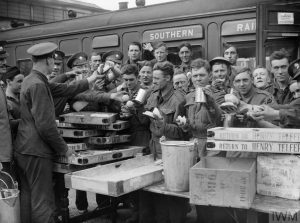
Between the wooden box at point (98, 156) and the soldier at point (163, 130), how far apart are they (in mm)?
229

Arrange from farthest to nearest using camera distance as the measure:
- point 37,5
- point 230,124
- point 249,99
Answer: point 37,5 → point 249,99 → point 230,124

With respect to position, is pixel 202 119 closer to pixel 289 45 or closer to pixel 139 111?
pixel 139 111

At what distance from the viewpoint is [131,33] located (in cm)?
799

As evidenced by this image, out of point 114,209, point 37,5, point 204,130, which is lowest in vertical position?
point 114,209

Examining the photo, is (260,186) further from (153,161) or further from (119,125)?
(119,125)

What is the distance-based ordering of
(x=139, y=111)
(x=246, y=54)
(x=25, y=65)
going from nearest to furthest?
(x=139, y=111) < (x=246, y=54) < (x=25, y=65)

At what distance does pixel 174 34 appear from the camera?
711cm

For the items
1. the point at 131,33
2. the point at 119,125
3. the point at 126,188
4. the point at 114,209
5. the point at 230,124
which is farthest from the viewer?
the point at 131,33

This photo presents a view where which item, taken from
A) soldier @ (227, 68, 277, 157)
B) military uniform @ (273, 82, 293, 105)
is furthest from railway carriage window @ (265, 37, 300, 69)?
soldier @ (227, 68, 277, 157)

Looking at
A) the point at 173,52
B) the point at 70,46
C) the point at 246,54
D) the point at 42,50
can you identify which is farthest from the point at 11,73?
the point at 70,46

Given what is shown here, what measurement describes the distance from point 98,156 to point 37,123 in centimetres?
69

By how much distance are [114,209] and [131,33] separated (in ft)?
14.3

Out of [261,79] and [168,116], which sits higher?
[261,79]

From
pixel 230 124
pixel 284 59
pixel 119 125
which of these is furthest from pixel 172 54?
pixel 230 124
